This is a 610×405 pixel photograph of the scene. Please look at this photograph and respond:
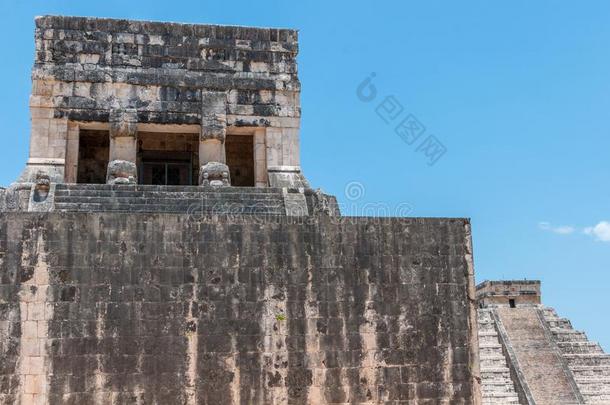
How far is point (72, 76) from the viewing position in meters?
16.5

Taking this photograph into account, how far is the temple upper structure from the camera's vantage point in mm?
16312

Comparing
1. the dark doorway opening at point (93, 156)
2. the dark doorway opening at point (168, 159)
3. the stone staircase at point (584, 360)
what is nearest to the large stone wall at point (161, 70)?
the dark doorway opening at point (93, 156)

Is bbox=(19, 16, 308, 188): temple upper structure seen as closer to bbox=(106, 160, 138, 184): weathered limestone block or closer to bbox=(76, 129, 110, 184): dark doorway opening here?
bbox=(106, 160, 138, 184): weathered limestone block

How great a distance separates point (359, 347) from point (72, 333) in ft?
13.4

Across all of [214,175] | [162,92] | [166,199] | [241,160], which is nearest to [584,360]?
[241,160]

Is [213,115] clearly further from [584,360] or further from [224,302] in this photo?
[584,360]

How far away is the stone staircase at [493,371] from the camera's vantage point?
2478cm

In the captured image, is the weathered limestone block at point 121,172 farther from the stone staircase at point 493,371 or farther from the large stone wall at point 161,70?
the stone staircase at point 493,371

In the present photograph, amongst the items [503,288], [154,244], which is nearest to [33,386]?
[154,244]

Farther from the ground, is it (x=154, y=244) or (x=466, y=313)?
(x=154, y=244)

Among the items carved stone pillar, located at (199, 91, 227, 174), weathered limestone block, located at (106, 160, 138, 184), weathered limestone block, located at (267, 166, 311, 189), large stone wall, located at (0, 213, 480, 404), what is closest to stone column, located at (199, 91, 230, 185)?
carved stone pillar, located at (199, 91, 227, 174)

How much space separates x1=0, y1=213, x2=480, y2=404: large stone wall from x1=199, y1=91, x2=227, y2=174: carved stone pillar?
5.76 metres

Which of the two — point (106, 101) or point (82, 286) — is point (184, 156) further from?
point (82, 286)

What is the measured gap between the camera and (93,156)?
60.4 feet
